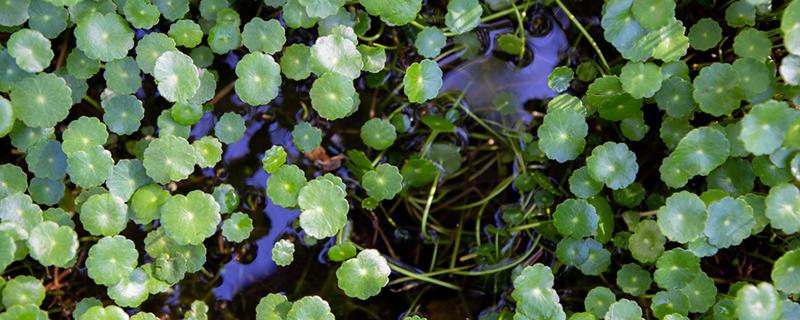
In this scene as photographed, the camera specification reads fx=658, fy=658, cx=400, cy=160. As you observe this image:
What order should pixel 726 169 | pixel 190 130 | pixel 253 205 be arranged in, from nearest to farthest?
pixel 726 169, pixel 190 130, pixel 253 205

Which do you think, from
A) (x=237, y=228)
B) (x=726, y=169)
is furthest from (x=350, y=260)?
(x=726, y=169)

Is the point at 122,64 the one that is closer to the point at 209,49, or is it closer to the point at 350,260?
the point at 209,49

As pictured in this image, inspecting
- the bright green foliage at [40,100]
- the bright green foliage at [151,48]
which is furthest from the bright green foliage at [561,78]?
the bright green foliage at [40,100]

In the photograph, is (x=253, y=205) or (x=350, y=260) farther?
(x=253, y=205)

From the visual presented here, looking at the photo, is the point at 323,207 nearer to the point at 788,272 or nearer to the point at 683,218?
the point at 683,218

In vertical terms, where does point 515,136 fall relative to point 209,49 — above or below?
below

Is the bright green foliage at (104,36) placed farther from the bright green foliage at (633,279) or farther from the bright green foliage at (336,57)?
the bright green foliage at (633,279)

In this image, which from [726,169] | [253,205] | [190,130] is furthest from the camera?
[253,205]
